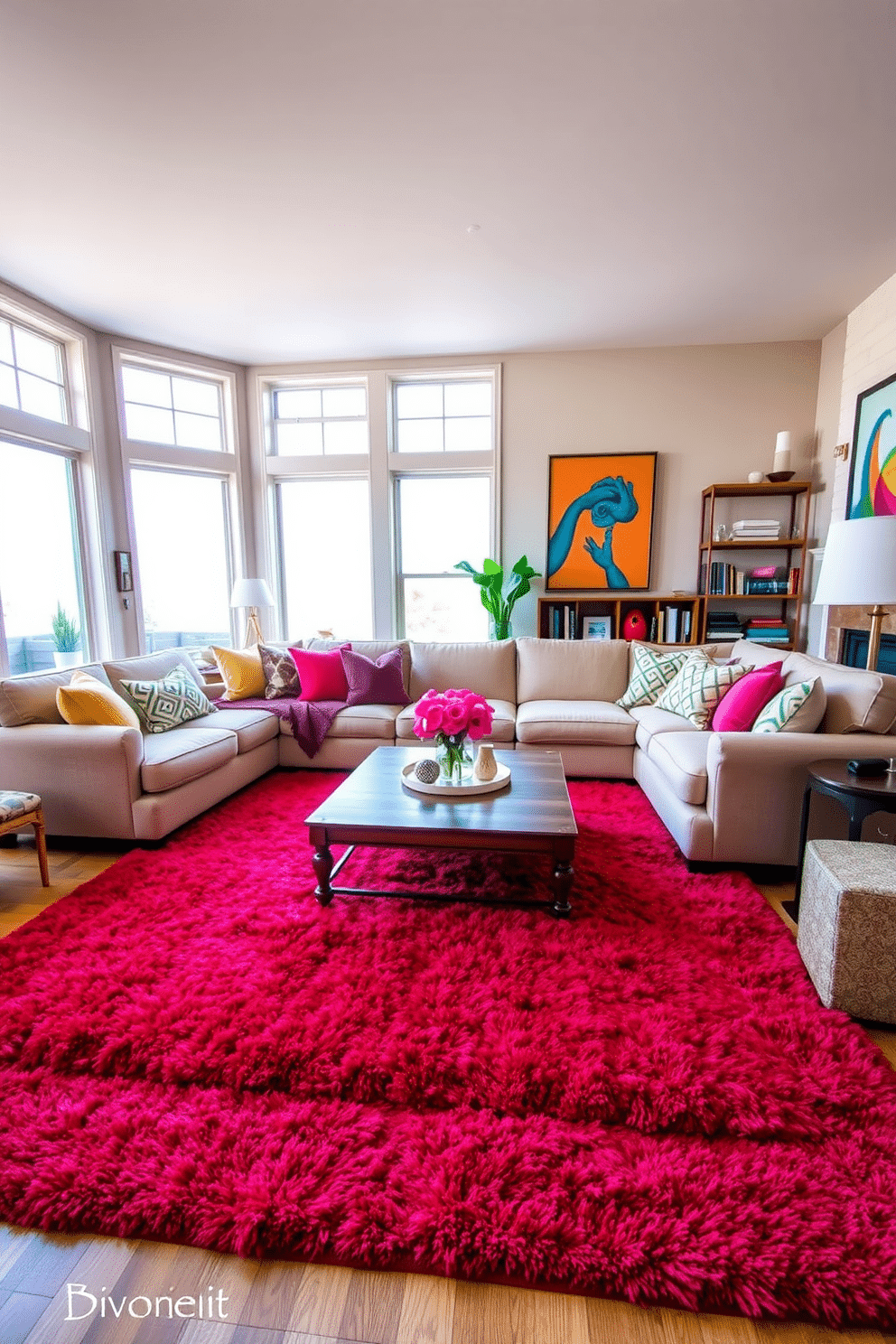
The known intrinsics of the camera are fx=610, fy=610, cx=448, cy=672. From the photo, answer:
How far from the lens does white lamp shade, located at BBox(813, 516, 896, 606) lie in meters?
2.13

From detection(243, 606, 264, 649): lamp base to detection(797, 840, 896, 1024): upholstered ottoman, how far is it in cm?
403

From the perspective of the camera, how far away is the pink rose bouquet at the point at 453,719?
2258 millimetres

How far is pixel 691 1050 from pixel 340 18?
10.0 ft

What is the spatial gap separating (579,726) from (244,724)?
1.85 metres

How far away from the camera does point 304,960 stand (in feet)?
6.00

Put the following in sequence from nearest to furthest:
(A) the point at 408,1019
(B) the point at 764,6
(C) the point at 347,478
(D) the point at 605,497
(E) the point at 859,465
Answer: (A) the point at 408,1019 → (B) the point at 764,6 → (E) the point at 859,465 → (D) the point at 605,497 → (C) the point at 347,478

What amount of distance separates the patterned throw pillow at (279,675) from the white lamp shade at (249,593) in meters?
0.61

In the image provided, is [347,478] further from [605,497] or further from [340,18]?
[340,18]

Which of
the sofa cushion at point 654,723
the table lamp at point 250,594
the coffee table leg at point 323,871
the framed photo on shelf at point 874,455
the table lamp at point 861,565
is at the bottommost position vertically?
the coffee table leg at point 323,871

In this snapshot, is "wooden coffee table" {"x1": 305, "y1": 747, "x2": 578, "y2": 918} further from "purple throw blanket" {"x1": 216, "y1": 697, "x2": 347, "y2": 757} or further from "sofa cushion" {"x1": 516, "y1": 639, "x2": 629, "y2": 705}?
"sofa cushion" {"x1": 516, "y1": 639, "x2": 629, "y2": 705}

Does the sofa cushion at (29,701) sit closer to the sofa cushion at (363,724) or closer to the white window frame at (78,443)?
the sofa cushion at (363,724)

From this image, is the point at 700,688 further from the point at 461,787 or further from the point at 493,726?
the point at 461,787

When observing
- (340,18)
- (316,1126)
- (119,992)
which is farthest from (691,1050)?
(340,18)

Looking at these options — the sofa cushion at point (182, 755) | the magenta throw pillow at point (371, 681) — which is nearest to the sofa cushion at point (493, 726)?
the magenta throw pillow at point (371, 681)
